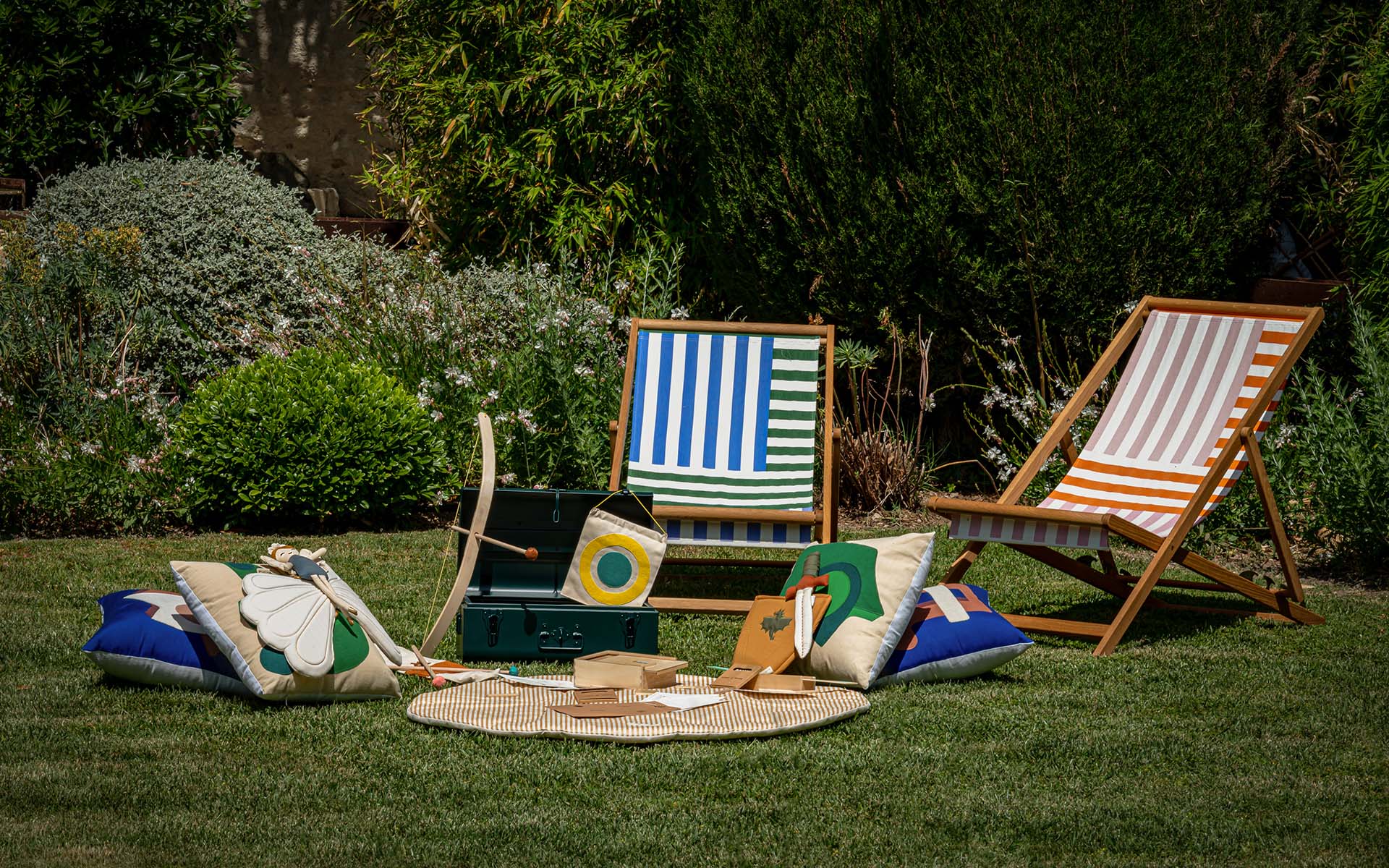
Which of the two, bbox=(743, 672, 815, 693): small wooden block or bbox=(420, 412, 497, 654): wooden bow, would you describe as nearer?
bbox=(743, 672, 815, 693): small wooden block

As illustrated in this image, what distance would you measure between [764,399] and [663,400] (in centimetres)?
44

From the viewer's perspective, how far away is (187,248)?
26.1ft

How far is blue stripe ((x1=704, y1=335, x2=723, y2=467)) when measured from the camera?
5.54 metres

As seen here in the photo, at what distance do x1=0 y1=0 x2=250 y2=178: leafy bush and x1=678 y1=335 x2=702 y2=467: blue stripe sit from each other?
4.92 m

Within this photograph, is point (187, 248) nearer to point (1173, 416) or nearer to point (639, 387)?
point (639, 387)

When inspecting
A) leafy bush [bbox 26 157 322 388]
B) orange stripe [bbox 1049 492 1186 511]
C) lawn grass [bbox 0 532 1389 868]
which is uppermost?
leafy bush [bbox 26 157 322 388]

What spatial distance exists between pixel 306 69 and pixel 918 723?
12.1m

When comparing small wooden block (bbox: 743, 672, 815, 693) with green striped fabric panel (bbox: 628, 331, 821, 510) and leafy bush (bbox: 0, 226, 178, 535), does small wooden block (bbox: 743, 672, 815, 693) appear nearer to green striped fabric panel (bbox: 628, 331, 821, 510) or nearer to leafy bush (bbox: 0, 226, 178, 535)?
green striped fabric panel (bbox: 628, 331, 821, 510)

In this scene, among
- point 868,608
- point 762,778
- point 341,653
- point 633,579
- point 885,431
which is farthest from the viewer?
point 885,431

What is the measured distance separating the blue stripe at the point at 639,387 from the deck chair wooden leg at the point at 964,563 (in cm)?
150

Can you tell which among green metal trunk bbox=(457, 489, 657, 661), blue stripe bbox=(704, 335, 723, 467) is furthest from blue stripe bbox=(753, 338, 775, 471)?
green metal trunk bbox=(457, 489, 657, 661)

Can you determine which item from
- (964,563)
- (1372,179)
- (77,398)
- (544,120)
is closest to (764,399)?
(964,563)

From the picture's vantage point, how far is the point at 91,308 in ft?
24.1

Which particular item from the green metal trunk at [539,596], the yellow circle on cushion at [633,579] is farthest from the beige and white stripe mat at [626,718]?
the yellow circle on cushion at [633,579]
